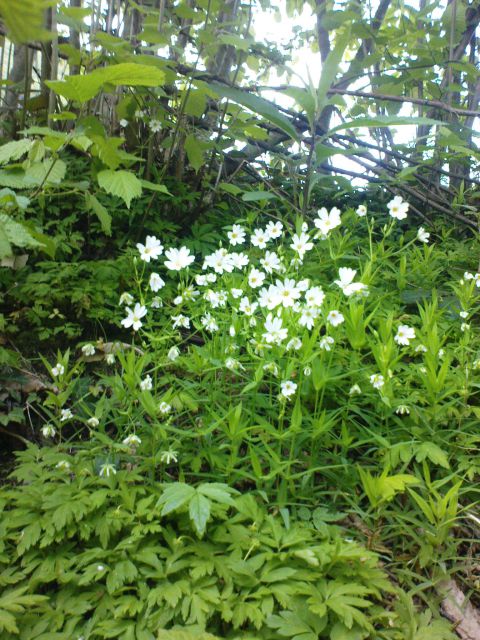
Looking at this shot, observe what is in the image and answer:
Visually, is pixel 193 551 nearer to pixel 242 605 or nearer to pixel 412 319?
pixel 242 605

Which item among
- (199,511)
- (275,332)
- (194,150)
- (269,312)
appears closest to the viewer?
(199,511)

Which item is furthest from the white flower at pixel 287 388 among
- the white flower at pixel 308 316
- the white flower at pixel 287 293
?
the white flower at pixel 287 293

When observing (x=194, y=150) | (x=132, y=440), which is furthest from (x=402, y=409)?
(x=194, y=150)

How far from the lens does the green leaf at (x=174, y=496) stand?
4.67ft

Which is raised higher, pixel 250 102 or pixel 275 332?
pixel 250 102

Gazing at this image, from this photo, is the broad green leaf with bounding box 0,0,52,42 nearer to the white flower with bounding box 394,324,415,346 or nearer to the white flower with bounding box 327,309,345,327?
the white flower with bounding box 327,309,345,327

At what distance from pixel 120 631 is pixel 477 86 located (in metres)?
4.30

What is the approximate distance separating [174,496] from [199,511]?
0.08 meters

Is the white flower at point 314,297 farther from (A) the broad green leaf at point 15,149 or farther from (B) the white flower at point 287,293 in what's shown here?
(A) the broad green leaf at point 15,149

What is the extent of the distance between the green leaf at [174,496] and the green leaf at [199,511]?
0.02 metres

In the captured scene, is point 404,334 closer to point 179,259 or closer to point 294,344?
point 294,344

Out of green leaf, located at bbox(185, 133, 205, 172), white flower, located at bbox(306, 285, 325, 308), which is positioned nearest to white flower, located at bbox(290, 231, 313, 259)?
white flower, located at bbox(306, 285, 325, 308)

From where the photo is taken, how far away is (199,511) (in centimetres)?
142

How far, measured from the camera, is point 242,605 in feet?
4.51
